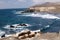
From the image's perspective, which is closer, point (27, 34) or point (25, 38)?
point (25, 38)

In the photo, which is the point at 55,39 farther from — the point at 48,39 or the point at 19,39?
the point at 19,39

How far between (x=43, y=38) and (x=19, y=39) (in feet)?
4.64

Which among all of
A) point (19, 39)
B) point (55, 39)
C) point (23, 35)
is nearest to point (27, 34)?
point (23, 35)

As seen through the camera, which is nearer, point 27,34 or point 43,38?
point 43,38

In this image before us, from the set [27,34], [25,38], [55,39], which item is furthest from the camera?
[27,34]

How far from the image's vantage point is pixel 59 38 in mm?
9609

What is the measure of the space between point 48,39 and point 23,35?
1873 millimetres

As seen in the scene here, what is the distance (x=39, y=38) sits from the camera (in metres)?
9.85

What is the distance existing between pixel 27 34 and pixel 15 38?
1.34 meters

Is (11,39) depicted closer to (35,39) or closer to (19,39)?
(19,39)

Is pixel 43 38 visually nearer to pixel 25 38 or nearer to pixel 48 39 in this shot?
pixel 48 39

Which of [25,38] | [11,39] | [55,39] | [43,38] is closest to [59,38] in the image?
[55,39]

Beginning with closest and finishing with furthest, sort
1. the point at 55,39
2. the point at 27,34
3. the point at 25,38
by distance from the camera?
the point at 55,39 → the point at 25,38 → the point at 27,34

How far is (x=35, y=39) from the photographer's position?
31.5ft
